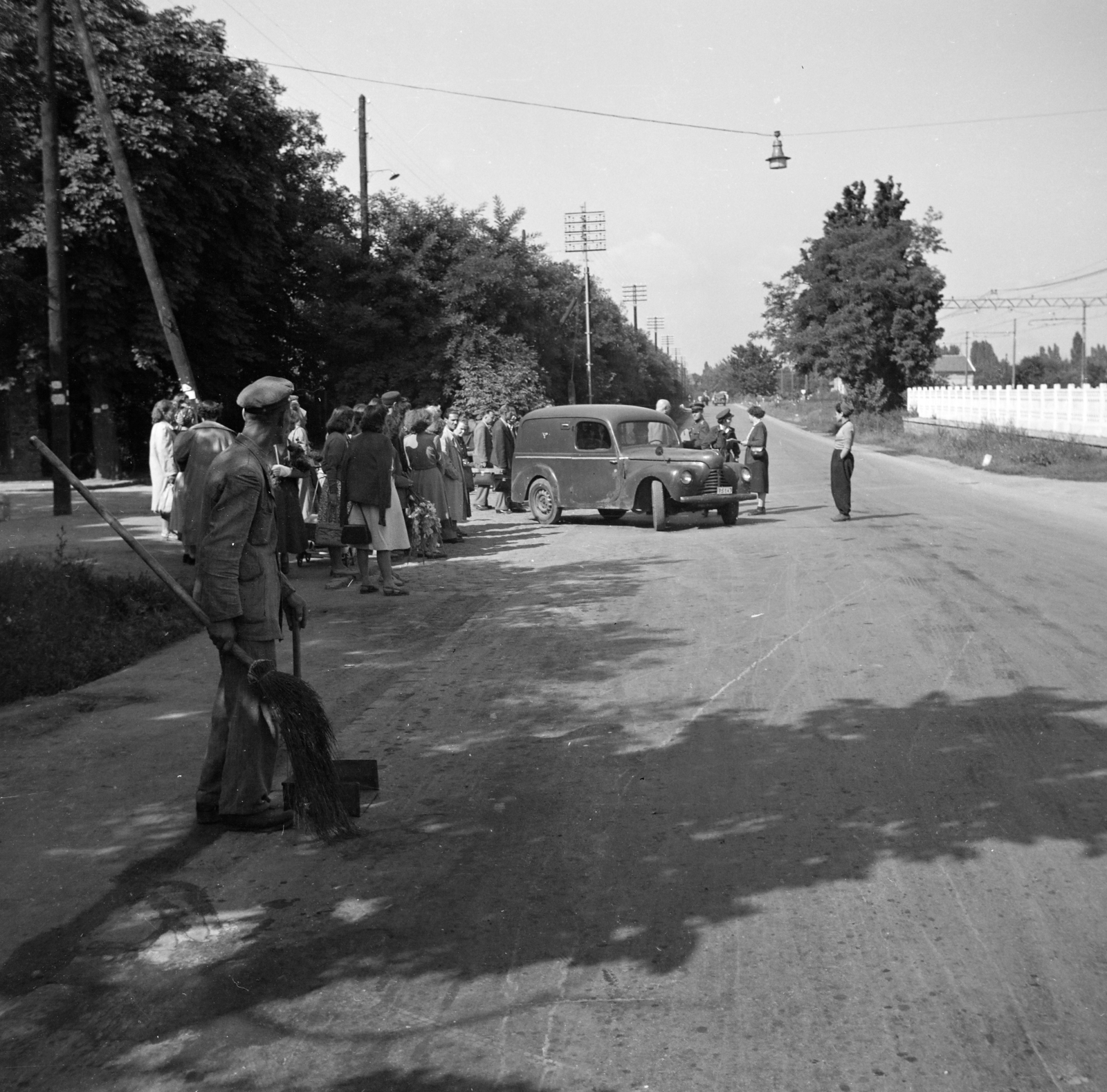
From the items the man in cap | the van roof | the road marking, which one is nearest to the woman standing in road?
the van roof

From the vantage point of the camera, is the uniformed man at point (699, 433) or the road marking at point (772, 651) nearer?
the road marking at point (772, 651)

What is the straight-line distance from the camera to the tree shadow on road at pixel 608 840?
3820mm

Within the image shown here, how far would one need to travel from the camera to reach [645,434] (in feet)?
61.8

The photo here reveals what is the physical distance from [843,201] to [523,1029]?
7768 cm

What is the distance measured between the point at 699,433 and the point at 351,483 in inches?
385

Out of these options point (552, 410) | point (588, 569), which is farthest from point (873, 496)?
point (588, 569)

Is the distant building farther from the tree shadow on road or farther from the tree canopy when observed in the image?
the tree shadow on road

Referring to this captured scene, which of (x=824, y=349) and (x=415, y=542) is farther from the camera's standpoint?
(x=824, y=349)

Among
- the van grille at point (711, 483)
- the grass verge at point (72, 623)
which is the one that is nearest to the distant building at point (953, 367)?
the van grille at point (711, 483)

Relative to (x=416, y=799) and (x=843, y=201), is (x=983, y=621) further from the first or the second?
(x=843, y=201)

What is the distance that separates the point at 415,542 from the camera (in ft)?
48.5

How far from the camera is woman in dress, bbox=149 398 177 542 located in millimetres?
12998

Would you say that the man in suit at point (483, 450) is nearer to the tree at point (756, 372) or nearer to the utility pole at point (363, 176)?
the utility pole at point (363, 176)

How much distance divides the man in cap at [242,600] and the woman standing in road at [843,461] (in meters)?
12.5
